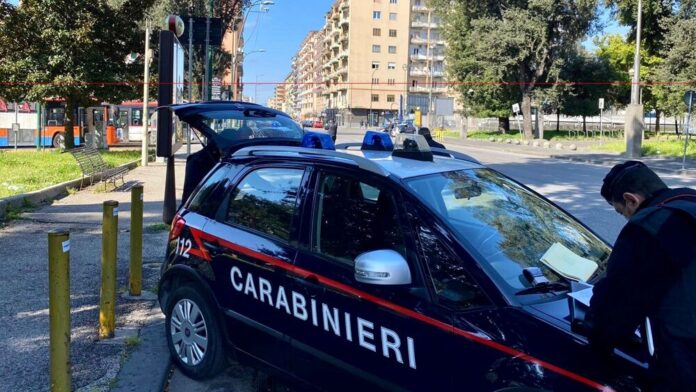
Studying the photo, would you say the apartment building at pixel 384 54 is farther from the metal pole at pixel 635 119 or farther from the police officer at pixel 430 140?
the police officer at pixel 430 140

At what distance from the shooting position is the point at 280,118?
695cm

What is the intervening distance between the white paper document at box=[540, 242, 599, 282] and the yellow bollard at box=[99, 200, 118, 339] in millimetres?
3202

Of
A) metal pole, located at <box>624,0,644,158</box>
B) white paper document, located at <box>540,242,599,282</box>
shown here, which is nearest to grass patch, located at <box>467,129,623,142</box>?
metal pole, located at <box>624,0,644,158</box>

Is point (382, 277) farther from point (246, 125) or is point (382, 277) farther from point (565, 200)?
point (565, 200)

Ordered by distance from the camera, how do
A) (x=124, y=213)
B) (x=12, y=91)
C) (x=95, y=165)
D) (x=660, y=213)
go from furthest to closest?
1. (x=12, y=91)
2. (x=95, y=165)
3. (x=124, y=213)
4. (x=660, y=213)

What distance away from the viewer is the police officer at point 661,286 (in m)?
2.01

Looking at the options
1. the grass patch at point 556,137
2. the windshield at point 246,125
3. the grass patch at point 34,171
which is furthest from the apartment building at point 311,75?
the windshield at point 246,125

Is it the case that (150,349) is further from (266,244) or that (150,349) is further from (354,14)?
(354,14)

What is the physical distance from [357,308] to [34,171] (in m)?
14.5

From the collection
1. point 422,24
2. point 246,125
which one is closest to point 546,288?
point 246,125

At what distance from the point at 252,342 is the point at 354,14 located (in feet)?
334

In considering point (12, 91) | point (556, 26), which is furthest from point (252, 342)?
point (556, 26)

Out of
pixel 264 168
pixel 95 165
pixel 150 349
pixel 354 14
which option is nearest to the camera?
pixel 264 168

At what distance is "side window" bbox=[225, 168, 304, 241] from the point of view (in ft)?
11.9
